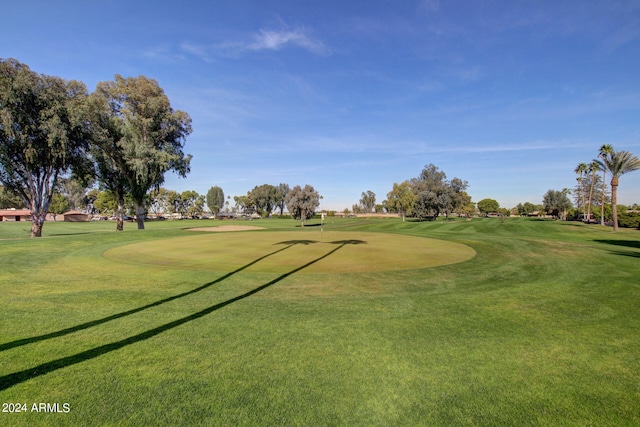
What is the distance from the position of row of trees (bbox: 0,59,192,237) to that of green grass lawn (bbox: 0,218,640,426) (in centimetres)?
2520

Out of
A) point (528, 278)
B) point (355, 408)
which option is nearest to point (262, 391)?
point (355, 408)

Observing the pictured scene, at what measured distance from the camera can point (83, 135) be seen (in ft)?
108

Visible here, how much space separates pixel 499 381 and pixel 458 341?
1414mm

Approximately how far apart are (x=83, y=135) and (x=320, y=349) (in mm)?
39542

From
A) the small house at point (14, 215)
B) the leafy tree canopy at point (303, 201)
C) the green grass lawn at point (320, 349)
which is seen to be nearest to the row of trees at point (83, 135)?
the leafy tree canopy at point (303, 201)

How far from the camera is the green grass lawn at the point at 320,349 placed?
4.01 metres

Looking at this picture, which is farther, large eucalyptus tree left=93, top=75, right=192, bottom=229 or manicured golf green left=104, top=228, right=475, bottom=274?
large eucalyptus tree left=93, top=75, right=192, bottom=229

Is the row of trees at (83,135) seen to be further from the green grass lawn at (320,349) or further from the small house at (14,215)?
the small house at (14,215)

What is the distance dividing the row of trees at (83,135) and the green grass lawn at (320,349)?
25.2 m

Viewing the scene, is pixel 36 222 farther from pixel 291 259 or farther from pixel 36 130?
pixel 291 259

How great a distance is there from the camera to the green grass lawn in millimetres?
4008

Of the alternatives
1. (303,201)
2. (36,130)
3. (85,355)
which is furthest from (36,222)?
(303,201)

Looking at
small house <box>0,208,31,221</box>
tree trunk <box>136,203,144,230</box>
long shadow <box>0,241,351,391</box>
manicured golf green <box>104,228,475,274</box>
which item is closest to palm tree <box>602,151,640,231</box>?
manicured golf green <box>104,228,475,274</box>

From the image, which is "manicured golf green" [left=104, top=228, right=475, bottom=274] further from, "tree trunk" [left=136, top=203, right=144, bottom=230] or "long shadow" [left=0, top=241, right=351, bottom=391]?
"tree trunk" [left=136, top=203, right=144, bottom=230]
